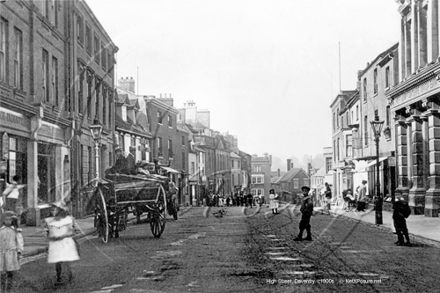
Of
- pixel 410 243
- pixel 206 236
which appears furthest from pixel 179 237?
pixel 410 243

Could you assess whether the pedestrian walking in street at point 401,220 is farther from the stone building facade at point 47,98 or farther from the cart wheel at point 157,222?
the stone building facade at point 47,98

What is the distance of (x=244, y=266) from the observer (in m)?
9.64

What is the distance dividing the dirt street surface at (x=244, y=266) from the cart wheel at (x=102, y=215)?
0.98 ft

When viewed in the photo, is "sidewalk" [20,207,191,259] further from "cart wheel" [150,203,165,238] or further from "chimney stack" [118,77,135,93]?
"chimney stack" [118,77,135,93]

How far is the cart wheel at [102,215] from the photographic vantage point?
13930mm

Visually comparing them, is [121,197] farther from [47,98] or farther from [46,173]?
[47,98]

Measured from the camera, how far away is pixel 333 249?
12.4 meters

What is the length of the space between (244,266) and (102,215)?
5583 mm

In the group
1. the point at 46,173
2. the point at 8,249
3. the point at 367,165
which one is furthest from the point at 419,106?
the point at 8,249

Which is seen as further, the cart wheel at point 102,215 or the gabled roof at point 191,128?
the gabled roof at point 191,128

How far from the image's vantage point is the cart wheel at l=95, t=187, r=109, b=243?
13.9m

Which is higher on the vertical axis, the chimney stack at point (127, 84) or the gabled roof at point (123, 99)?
the chimney stack at point (127, 84)

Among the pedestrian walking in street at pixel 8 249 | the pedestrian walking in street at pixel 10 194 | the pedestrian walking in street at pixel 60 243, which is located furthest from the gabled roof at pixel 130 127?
the pedestrian walking in street at pixel 8 249

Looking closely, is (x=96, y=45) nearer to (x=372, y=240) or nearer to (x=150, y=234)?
(x=150, y=234)
